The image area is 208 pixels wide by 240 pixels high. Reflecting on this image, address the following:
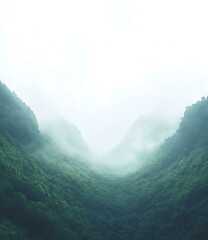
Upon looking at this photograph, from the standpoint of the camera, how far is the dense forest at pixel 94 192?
39.8 meters

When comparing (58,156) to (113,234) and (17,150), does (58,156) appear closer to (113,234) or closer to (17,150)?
(17,150)

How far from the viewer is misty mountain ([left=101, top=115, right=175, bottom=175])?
10372 centimetres

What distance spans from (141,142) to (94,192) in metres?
66.7

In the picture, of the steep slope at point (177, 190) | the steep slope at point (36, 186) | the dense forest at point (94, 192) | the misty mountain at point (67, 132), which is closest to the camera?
the steep slope at point (36, 186)

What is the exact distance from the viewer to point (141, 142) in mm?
125875

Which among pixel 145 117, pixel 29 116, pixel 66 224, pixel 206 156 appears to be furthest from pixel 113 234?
pixel 145 117

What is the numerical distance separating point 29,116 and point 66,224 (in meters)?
35.7

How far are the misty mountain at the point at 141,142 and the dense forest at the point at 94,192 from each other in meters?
28.1

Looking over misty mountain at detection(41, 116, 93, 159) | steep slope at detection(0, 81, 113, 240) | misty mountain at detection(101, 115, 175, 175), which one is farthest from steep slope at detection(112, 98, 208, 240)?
misty mountain at detection(41, 116, 93, 159)

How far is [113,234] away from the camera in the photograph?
46188 mm

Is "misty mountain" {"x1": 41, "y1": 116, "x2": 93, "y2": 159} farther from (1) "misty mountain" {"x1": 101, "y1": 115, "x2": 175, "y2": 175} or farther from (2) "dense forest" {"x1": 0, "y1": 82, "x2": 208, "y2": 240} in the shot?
(2) "dense forest" {"x1": 0, "y1": 82, "x2": 208, "y2": 240}

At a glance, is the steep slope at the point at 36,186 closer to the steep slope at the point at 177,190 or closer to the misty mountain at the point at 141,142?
the steep slope at the point at 177,190

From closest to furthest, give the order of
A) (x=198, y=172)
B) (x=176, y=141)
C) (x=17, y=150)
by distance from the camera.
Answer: (x=198, y=172) → (x=17, y=150) → (x=176, y=141)

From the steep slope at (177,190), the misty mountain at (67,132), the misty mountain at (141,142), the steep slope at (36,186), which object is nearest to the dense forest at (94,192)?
the steep slope at (36,186)
